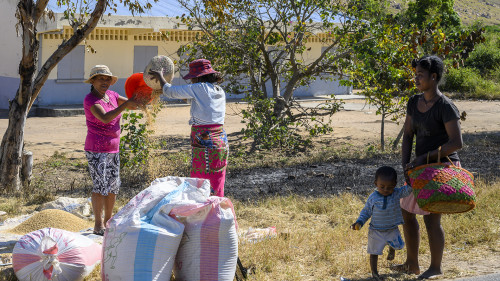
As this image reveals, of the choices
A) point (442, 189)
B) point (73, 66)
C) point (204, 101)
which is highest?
point (73, 66)

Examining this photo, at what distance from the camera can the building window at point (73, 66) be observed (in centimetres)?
2006

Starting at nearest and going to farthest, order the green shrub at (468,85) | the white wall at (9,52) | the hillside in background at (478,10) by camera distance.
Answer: the white wall at (9,52) → the green shrub at (468,85) → the hillside in background at (478,10)

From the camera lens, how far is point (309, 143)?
1238 centimetres

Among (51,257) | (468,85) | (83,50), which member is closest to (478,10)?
(468,85)

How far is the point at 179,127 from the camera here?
54.0 feet

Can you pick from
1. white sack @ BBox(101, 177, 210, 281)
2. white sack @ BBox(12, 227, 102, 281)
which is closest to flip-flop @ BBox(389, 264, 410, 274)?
white sack @ BBox(101, 177, 210, 281)

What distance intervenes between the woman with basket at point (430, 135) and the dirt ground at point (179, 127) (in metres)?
7.47

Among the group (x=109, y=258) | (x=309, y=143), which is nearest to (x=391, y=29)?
(x=309, y=143)

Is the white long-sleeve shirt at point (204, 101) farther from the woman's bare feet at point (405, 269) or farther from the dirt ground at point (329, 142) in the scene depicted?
the dirt ground at point (329, 142)

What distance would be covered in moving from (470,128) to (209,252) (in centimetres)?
1329

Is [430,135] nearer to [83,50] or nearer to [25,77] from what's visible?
[25,77]

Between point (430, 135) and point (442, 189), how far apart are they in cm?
55

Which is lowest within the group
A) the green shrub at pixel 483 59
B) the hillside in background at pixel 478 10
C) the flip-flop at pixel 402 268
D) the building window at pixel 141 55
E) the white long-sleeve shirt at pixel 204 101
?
the flip-flop at pixel 402 268

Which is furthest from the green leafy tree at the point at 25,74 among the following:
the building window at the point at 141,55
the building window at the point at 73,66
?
the building window at the point at 141,55
